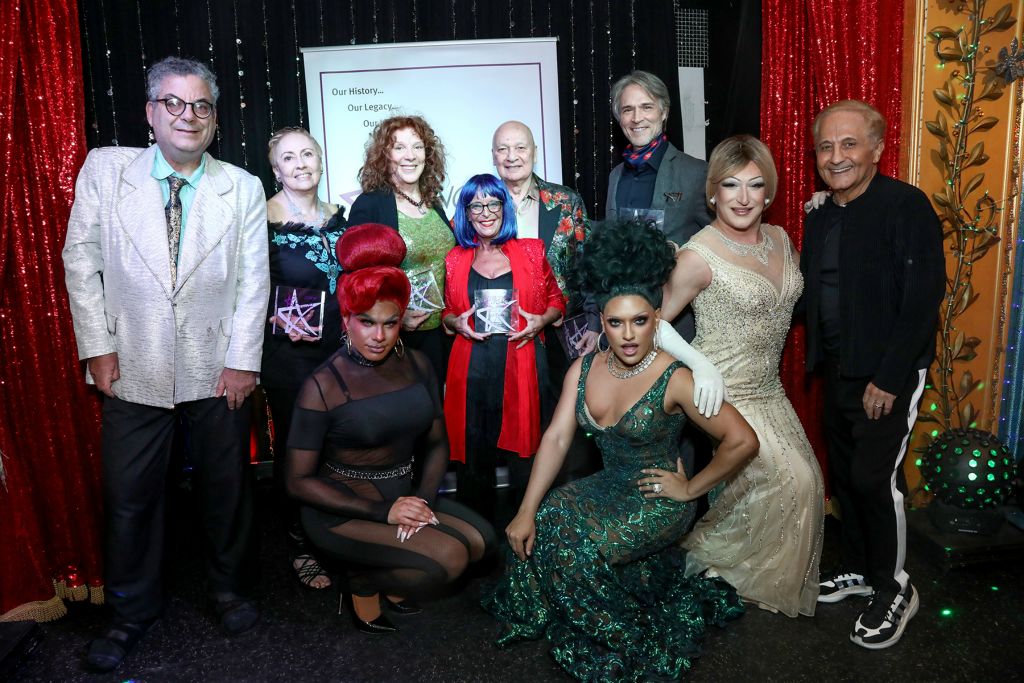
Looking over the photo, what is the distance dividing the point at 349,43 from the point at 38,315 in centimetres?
250

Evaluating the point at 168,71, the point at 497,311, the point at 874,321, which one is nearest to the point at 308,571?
the point at 497,311

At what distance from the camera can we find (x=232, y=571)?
300 cm

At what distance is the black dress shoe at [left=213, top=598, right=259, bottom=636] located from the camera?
2889 millimetres

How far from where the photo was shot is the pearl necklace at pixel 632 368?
268 cm

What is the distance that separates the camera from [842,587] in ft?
9.91

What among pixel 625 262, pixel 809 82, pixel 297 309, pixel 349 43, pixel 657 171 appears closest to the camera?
pixel 625 262

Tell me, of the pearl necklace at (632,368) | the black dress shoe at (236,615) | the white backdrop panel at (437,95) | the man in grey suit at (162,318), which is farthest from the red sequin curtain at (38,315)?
the pearl necklace at (632,368)

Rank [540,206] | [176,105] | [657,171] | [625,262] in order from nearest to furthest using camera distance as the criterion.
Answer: [625,262] → [176,105] → [657,171] → [540,206]

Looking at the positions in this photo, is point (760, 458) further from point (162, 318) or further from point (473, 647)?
point (162, 318)

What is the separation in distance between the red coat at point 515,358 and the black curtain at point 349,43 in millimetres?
1719

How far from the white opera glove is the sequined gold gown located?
369 millimetres

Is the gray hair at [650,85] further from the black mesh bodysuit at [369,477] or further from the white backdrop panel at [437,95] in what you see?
the black mesh bodysuit at [369,477]

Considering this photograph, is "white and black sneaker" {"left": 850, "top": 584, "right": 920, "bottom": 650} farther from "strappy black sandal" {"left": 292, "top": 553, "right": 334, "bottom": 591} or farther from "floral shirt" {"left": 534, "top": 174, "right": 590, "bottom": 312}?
"strappy black sandal" {"left": 292, "top": 553, "right": 334, "bottom": 591}

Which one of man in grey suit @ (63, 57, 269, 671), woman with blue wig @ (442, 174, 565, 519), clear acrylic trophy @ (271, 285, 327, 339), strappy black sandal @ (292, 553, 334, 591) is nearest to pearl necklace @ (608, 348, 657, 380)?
woman with blue wig @ (442, 174, 565, 519)
